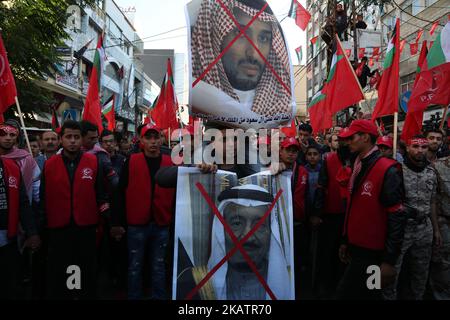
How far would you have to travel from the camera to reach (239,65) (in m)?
2.61

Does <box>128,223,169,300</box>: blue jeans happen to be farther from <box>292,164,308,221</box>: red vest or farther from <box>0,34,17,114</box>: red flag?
<box>0,34,17,114</box>: red flag

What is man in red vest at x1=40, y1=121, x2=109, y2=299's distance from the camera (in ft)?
11.9

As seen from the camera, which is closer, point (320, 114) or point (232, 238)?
point (232, 238)

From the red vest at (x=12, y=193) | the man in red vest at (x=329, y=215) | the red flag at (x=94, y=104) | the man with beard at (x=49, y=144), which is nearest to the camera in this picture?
the red vest at (x=12, y=193)

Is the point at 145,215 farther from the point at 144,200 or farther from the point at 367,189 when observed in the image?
the point at 367,189

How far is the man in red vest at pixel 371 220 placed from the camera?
3.03 meters

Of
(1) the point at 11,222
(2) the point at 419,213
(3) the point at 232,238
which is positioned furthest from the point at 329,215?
(1) the point at 11,222

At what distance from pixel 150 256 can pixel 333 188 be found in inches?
85.8

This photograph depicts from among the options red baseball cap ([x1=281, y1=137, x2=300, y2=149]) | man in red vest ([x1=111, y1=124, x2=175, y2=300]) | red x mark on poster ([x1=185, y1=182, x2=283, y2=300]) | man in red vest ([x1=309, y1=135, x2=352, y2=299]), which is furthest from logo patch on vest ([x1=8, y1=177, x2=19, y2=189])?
man in red vest ([x1=309, y1=135, x2=352, y2=299])

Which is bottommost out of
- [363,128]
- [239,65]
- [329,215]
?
[329,215]

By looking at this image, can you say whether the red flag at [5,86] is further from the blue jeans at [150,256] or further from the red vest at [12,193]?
the blue jeans at [150,256]

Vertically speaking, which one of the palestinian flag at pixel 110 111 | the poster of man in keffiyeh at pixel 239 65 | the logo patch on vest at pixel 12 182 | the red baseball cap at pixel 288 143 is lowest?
the logo patch on vest at pixel 12 182

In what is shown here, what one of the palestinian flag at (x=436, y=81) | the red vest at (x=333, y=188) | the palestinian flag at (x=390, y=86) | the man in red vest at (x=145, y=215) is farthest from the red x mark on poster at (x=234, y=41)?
the palestinian flag at (x=436, y=81)

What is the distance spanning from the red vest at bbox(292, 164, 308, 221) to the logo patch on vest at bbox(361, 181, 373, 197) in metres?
1.39
